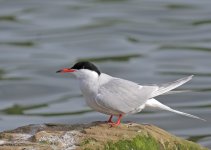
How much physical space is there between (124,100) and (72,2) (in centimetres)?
1451

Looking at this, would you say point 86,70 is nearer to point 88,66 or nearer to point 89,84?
point 88,66

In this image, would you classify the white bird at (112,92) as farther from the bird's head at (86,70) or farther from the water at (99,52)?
the water at (99,52)

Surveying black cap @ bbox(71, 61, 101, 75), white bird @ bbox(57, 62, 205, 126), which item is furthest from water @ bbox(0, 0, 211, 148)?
black cap @ bbox(71, 61, 101, 75)

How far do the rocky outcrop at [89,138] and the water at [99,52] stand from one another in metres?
4.34

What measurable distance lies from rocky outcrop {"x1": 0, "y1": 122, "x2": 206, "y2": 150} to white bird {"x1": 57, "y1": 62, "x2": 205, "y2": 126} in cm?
23

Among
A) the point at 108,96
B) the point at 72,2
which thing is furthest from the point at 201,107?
the point at 72,2

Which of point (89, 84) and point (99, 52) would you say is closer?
point (89, 84)

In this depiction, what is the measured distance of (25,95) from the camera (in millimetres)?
17156

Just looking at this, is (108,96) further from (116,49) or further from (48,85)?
(116,49)

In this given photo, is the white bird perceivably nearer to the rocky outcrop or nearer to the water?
the rocky outcrop

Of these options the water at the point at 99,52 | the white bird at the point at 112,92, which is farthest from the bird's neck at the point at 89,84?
the water at the point at 99,52

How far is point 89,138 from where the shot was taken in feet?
29.5

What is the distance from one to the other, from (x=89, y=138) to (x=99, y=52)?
10324mm

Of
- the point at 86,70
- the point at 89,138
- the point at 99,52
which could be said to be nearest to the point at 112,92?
the point at 86,70
